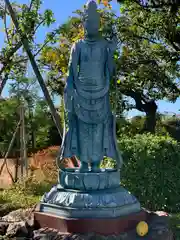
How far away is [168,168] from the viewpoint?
788cm

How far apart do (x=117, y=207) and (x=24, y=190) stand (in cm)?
474

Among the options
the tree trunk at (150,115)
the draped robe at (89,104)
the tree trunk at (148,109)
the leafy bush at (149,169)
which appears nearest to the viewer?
the draped robe at (89,104)

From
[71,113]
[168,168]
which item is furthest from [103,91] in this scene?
[168,168]

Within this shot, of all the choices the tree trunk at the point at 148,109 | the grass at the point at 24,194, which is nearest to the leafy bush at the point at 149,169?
the grass at the point at 24,194

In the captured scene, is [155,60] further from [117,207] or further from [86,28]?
[117,207]

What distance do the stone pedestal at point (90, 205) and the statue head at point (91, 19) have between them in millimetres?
1803

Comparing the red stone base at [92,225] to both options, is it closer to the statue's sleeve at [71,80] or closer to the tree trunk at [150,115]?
the statue's sleeve at [71,80]

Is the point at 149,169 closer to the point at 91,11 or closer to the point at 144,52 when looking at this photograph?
the point at 91,11

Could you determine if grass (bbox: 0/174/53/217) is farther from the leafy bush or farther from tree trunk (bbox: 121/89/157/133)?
tree trunk (bbox: 121/89/157/133)

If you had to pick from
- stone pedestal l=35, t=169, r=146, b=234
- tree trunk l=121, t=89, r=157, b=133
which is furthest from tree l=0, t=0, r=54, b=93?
tree trunk l=121, t=89, r=157, b=133

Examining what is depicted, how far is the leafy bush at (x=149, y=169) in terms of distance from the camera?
25.2 feet

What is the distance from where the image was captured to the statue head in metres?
5.28

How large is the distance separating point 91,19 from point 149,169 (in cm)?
346

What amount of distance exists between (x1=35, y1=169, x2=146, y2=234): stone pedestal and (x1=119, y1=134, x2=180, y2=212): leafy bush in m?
2.48
